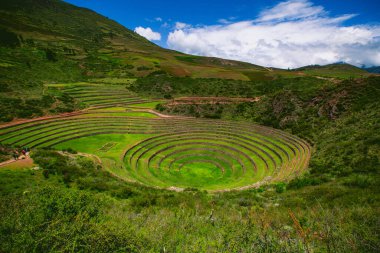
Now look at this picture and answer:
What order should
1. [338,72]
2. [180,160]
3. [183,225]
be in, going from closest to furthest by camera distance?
[183,225] → [180,160] → [338,72]

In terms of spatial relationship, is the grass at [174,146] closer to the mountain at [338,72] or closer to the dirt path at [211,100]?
the dirt path at [211,100]

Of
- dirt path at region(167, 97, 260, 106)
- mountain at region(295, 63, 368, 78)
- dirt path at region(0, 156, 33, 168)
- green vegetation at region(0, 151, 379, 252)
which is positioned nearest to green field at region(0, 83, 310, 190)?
dirt path at region(0, 156, 33, 168)

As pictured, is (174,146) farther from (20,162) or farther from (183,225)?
(183,225)

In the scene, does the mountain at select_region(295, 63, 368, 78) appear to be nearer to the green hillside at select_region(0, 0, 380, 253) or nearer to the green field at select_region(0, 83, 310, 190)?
the green hillside at select_region(0, 0, 380, 253)

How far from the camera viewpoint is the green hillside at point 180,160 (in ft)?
29.9

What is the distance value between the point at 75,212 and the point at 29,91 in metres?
49.2

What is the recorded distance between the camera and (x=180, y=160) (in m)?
31.8

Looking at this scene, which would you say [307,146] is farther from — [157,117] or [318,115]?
[157,117]

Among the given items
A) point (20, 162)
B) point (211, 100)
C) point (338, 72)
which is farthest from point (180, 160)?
point (338, 72)

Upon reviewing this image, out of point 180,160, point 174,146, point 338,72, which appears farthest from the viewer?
point 338,72

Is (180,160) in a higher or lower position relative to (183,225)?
lower

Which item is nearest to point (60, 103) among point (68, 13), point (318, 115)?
point (318, 115)

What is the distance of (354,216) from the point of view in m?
9.98

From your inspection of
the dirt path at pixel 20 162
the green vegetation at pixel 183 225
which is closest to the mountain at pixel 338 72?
the green vegetation at pixel 183 225
